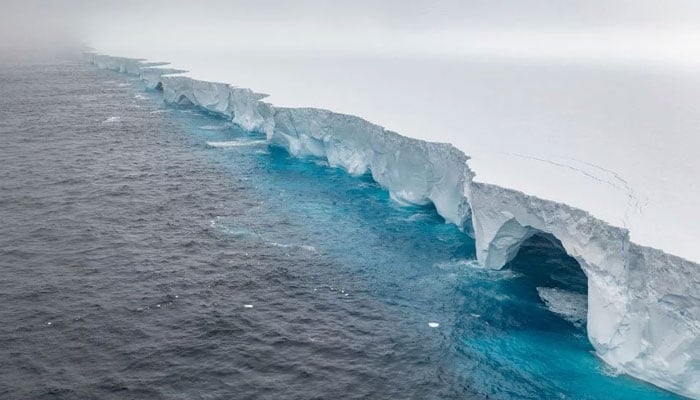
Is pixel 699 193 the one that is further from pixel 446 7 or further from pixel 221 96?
pixel 446 7

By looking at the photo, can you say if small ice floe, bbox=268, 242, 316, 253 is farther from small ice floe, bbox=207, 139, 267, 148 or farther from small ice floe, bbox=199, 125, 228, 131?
small ice floe, bbox=199, 125, 228, 131

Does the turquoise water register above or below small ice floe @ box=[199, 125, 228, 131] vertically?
below

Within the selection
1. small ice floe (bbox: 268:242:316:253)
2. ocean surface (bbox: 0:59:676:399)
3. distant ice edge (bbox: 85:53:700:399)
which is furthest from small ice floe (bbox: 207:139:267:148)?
small ice floe (bbox: 268:242:316:253)

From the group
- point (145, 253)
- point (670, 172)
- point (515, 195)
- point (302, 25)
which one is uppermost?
point (302, 25)

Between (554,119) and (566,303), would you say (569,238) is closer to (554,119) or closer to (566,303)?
(566,303)

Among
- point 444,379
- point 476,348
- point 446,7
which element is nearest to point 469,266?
point 476,348

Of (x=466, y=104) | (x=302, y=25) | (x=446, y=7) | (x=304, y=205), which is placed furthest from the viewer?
(x=302, y=25)
